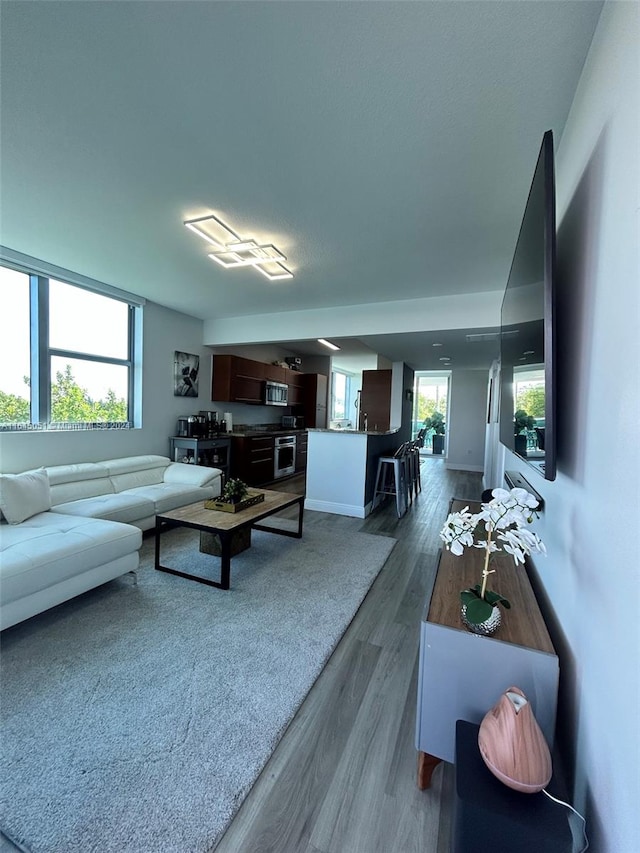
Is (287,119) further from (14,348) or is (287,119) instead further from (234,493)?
(14,348)

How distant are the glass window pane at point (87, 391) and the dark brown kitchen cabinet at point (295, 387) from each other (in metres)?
3.46

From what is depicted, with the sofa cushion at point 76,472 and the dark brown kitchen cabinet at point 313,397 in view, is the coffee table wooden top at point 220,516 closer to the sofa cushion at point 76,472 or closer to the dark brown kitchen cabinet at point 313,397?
the sofa cushion at point 76,472

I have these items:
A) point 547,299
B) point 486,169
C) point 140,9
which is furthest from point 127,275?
point 547,299

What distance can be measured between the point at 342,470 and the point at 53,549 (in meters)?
3.21

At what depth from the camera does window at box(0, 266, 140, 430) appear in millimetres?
3451

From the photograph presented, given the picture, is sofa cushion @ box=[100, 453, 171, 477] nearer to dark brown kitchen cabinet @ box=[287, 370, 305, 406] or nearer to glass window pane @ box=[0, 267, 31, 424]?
glass window pane @ box=[0, 267, 31, 424]

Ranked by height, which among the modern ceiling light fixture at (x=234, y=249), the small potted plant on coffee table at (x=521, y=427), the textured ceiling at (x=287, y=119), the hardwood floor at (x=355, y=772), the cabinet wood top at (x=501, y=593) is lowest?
the hardwood floor at (x=355, y=772)

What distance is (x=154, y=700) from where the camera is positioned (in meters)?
1.61

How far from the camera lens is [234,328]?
5.45 meters

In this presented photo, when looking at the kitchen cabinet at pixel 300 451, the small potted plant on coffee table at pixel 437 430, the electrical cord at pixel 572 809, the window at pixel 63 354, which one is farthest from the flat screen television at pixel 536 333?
the small potted plant on coffee table at pixel 437 430

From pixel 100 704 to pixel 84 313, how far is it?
4.04 meters

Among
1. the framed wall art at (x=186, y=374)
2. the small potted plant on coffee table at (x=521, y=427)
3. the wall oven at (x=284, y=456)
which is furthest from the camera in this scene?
the wall oven at (x=284, y=456)

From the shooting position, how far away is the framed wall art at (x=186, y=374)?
5.25m

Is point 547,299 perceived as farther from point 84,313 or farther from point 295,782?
point 84,313
